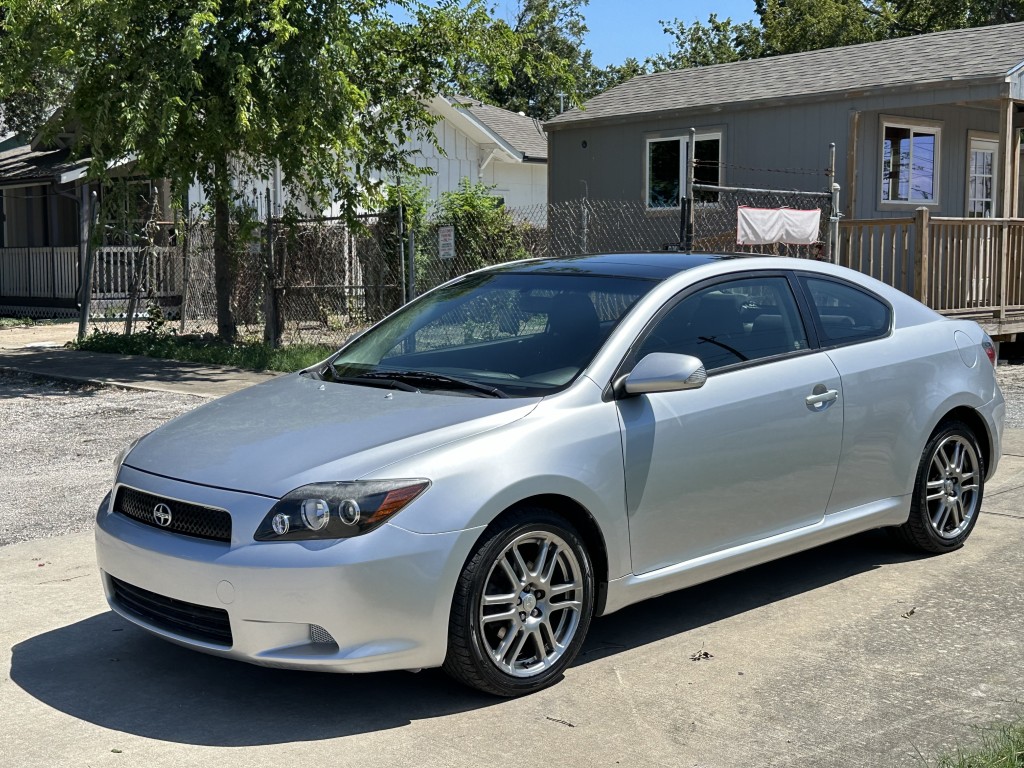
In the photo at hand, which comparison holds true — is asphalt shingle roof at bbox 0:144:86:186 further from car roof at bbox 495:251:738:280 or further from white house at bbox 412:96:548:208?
car roof at bbox 495:251:738:280

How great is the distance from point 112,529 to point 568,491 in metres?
1.70

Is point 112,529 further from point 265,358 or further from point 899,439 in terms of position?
point 265,358

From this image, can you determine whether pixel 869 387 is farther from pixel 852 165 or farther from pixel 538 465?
pixel 852 165

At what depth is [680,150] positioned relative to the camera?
65.5ft

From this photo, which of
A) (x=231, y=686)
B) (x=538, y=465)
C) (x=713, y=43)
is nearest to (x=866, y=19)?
(x=713, y=43)

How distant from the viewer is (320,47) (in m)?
14.0

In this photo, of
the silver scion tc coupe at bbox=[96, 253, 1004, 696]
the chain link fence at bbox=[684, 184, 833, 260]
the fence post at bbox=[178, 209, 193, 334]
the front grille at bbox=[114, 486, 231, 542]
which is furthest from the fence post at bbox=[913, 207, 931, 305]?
the front grille at bbox=[114, 486, 231, 542]

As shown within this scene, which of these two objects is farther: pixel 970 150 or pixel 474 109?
pixel 474 109

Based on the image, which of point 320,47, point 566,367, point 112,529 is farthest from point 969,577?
point 320,47

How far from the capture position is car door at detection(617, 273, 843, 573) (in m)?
4.75

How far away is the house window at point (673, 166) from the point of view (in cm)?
1980

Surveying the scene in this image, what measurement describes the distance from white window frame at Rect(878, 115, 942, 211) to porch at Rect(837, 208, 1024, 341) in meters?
1.99

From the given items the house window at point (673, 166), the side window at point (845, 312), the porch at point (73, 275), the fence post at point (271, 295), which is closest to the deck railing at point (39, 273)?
the porch at point (73, 275)

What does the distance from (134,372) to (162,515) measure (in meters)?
10.7
